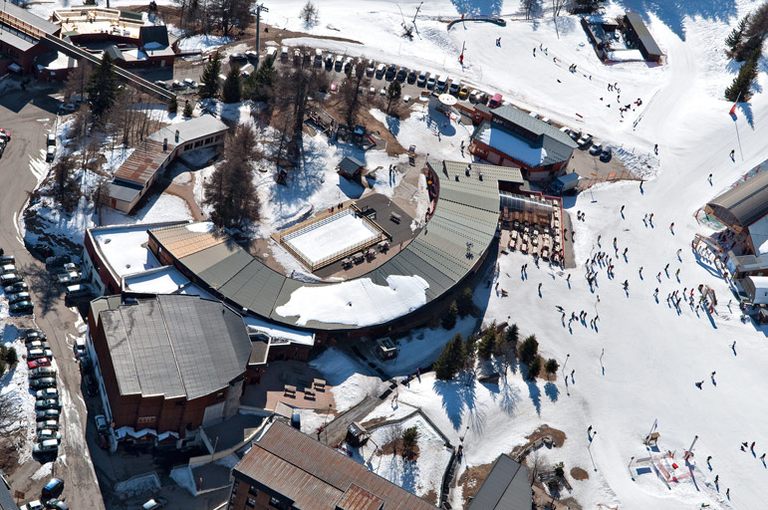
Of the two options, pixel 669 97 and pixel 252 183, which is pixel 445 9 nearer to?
pixel 669 97

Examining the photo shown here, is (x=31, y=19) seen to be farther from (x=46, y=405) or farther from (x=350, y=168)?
(x=46, y=405)

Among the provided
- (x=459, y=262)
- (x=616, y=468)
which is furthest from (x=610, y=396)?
(x=459, y=262)

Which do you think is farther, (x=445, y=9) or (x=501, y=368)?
(x=445, y=9)

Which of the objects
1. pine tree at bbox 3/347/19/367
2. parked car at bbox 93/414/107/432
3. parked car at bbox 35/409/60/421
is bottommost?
parked car at bbox 93/414/107/432

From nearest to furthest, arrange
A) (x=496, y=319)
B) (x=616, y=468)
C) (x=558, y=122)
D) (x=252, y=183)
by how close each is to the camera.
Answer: (x=616, y=468) → (x=496, y=319) → (x=252, y=183) → (x=558, y=122)

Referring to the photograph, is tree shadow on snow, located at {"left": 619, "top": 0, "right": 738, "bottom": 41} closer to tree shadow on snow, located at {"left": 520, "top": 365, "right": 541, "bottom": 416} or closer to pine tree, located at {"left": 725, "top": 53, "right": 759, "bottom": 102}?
pine tree, located at {"left": 725, "top": 53, "right": 759, "bottom": 102}

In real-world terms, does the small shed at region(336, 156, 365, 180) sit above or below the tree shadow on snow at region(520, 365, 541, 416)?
above

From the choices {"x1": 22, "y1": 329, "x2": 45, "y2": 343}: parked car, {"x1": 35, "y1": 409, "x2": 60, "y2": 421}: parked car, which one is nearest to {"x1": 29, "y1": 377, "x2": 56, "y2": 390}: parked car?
{"x1": 35, "y1": 409, "x2": 60, "y2": 421}: parked car
